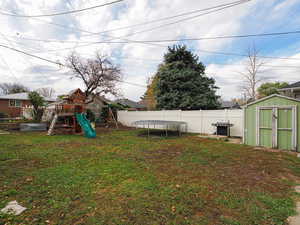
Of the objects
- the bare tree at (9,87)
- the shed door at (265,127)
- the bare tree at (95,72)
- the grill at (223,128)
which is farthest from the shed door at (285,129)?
the bare tree at (9,87)

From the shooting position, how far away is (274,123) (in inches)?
243

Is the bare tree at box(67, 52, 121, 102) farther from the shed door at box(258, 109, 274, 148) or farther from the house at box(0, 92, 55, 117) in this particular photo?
the shed door at box(258, 109, 274, 148)

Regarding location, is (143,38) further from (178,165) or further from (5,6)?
(178,165)

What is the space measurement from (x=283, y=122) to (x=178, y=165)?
16.0 ft

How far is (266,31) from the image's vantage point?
7.77 metres

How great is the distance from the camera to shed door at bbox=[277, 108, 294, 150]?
5.87 meters

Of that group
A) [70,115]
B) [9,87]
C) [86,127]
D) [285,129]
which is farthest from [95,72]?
[9,87]

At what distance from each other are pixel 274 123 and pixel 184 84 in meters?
8.30

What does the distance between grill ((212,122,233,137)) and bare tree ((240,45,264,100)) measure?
12691 millimetres

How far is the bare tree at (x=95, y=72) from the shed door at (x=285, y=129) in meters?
12.9

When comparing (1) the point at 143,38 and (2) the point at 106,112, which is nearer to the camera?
→ (1) the point at 143,38

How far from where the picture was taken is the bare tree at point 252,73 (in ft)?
56.4

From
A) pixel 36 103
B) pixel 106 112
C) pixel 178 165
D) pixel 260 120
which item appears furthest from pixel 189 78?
pixel 36 103

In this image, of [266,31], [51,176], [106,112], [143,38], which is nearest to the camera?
[51,176]
